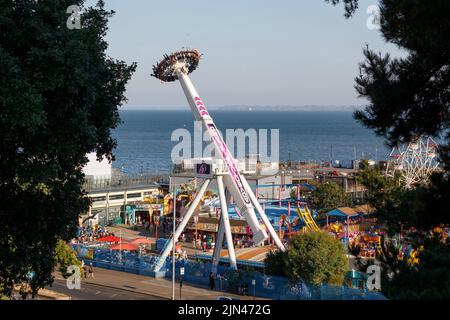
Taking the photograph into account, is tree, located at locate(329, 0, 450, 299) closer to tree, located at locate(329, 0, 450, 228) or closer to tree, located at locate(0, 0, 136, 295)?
tree, located at locate(329, 0, 450, 228)

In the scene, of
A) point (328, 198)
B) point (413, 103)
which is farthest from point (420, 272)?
point (328, 198)

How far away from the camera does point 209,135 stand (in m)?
37.1

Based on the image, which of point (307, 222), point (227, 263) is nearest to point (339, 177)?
point (307, 222)

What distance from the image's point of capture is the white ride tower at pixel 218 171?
36.7m

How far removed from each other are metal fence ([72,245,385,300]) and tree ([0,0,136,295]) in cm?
1320

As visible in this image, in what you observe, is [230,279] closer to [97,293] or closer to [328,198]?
[97,293]

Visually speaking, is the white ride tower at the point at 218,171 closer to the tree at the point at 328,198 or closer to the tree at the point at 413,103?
the tree at the point at 328,198

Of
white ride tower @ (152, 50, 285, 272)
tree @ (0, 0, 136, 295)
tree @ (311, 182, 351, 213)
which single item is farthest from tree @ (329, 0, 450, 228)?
tree @ (311, 182, 351, 213)

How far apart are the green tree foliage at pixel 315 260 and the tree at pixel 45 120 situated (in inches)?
680

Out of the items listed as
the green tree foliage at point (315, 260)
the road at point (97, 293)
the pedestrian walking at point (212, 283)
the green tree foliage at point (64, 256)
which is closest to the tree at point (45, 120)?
the green tree foliage at point (64, 256)

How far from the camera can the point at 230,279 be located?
33.3 metres
